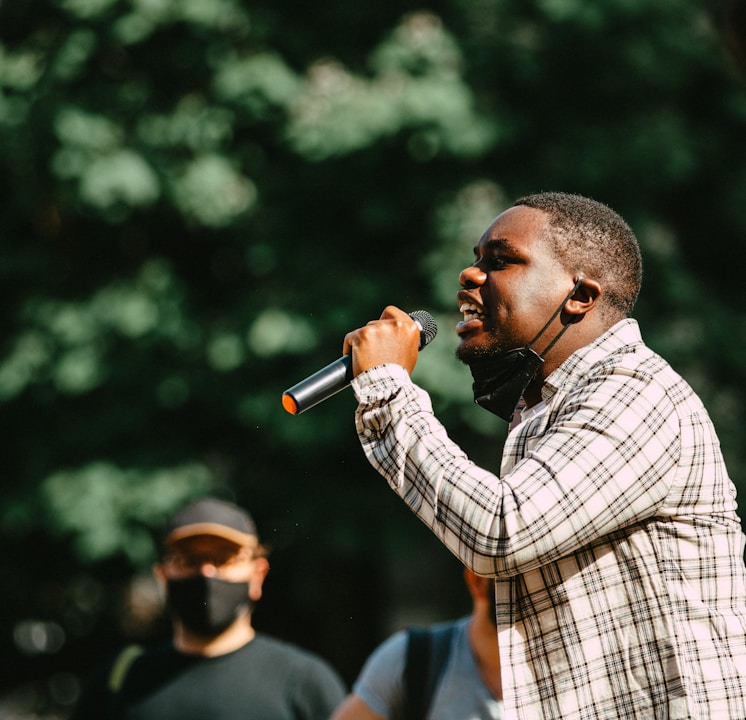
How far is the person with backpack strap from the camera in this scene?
4.03m

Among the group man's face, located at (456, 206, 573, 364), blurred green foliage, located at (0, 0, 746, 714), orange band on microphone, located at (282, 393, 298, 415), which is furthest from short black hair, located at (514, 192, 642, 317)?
blurred green foliage, located at (0, 0, 746, 714)

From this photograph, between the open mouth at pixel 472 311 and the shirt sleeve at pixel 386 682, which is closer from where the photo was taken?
the open mouth at pixel 472 311

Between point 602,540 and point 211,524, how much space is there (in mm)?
3246

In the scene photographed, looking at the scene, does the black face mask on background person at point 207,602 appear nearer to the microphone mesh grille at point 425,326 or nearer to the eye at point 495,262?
the microphone mesh grille at point 425,326

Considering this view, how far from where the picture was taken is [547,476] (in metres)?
2.27

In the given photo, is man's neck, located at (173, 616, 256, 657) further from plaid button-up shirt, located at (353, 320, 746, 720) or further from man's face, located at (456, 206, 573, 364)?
plaid button-up shirt, located at (353, 320, 746, 720)

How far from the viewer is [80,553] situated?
9070 millimetres

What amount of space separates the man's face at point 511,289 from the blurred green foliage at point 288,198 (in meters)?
5.77

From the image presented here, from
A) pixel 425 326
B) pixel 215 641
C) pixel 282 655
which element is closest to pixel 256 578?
pixel 215 641

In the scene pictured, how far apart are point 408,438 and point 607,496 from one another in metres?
0.43

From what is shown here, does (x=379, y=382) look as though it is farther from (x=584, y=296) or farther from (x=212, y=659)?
(x=212, y=659)

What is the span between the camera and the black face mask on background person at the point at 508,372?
2.68 meters

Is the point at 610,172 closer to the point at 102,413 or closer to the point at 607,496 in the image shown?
the point at 102,413

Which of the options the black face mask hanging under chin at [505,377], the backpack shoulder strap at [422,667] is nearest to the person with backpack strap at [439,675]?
the backpack shoulder strap at [422,667]
